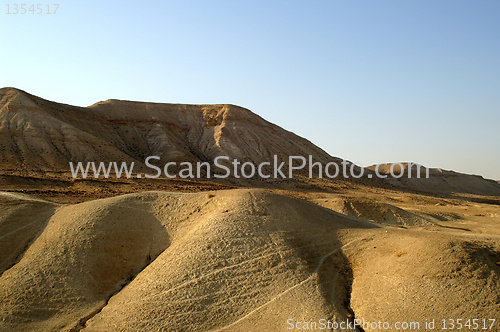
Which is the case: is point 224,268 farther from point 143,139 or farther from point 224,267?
point 143,139

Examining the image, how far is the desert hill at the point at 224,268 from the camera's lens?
7359 mm

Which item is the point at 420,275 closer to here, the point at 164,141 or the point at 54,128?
the point at 54,128

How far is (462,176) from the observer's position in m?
63.6

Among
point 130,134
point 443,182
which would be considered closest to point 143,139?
point 130,134

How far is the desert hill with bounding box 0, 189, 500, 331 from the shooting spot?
7359mm

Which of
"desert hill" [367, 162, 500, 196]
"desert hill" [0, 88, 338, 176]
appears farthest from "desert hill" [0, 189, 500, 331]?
"desert hill" [367, 162, 500, 196]

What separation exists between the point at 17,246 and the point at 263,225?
626 cm

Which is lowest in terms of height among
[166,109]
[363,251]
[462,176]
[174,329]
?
[174,329]

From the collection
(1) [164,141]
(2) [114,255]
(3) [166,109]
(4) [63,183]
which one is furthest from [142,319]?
(3) [166,109]

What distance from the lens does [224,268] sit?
27.8 ft

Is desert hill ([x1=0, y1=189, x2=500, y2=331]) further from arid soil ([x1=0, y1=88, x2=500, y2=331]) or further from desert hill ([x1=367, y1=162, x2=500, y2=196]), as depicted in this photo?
desert hill ([x1=367, y1=162, x2=500, y2=196])

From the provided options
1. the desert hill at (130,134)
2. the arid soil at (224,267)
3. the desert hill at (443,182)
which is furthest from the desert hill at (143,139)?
the arid soil at (224,267)

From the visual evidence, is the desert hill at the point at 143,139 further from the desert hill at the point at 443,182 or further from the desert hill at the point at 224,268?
the desert hill at the point at 224,268

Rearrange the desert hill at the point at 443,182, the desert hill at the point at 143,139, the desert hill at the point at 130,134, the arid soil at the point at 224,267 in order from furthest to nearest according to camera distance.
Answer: the desert hill at the point at 443,182 < the desert hill at the point at 130,134 < the desert hill at the point at 143,139 < the arid soil at the point at 224,267
